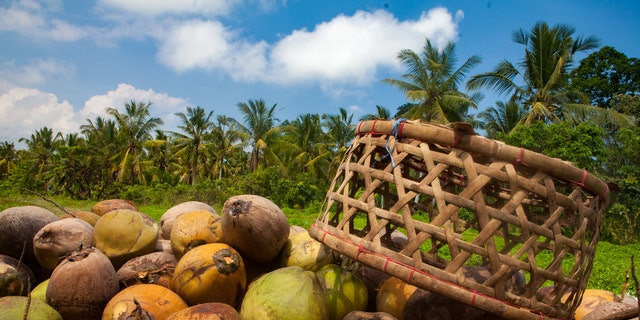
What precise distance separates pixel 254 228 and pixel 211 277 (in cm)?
38

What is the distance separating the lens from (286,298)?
2244 mm

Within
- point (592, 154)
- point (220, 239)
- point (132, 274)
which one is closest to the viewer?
point (132, 274)

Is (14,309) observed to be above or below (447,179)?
below

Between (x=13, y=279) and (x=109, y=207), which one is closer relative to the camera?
(x=13, y=279)

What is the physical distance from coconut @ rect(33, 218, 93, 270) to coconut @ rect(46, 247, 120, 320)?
0.49m

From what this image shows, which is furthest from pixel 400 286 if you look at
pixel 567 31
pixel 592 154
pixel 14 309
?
pixel 567 31

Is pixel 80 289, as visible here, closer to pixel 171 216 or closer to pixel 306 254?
pixel 306 254

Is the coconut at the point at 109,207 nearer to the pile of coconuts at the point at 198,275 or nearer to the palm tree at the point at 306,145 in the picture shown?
the pile of coconuts at the point at 198,275

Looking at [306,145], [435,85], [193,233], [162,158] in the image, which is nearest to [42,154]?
[162,158]

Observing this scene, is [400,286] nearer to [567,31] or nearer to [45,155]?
[567,31]

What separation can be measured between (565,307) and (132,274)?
2416 mm

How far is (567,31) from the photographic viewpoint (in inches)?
896

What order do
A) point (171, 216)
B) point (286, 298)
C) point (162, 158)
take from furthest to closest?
point (162, 158) → point (171, 216) → point (286, 298)

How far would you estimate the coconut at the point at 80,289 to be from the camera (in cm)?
247
